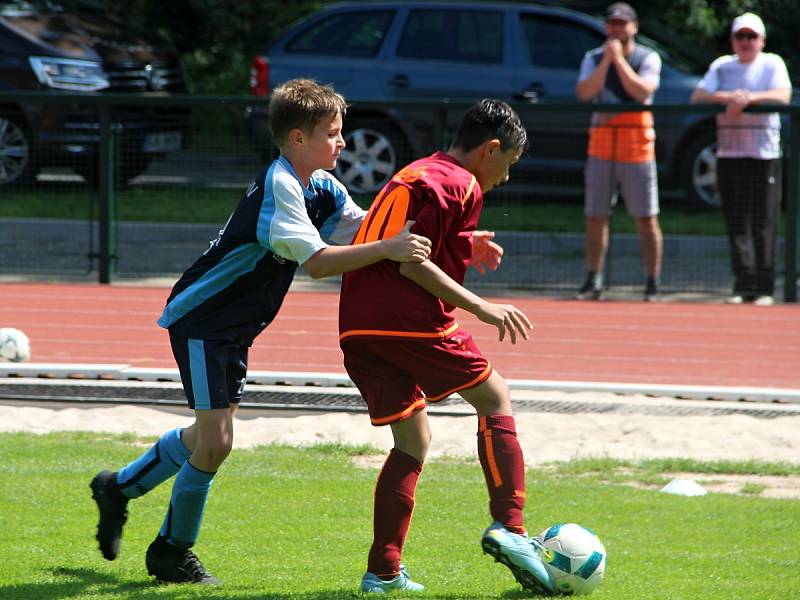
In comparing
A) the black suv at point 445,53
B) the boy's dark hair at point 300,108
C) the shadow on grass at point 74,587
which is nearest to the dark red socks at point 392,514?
the shadow on grass at point 74,587

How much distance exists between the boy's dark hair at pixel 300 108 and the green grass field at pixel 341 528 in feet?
4.99

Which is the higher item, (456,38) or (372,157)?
(456,38)

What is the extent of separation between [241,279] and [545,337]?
19.0ft

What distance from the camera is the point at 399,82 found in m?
15.6

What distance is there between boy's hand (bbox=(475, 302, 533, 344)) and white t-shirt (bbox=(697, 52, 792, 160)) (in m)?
7.65

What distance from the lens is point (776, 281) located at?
12266 millimetres

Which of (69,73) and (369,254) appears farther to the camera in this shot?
(69,73)

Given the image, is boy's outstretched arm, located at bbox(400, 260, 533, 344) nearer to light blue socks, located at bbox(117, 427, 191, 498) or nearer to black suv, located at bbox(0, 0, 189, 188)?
light blue socks, located at bbox(117, 427, 191, 498)

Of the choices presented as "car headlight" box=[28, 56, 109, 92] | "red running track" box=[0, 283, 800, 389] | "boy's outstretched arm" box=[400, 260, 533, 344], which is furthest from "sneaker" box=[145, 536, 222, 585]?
"car headlight" box=[28, 56, 109, 92]

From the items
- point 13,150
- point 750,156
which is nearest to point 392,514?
point 750,156

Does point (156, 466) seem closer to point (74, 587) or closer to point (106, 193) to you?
point (74, 587)

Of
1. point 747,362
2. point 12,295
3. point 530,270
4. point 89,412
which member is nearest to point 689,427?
point 747,362

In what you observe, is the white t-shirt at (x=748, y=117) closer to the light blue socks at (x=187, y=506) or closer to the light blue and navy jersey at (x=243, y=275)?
the light blue and navy jersey at (x=243, y=275)

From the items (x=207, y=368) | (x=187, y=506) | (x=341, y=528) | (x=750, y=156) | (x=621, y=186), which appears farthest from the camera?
(x=621, y=186)
